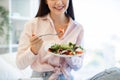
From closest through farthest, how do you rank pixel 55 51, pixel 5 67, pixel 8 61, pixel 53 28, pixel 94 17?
pixel 55 51
pixel 53 28
pixel 5 67
pixel 8 61
pixel 94 17

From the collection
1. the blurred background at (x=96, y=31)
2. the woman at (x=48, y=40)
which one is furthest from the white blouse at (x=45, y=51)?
the blurred background at (x=96, y=31)

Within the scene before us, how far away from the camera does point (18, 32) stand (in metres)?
3.34

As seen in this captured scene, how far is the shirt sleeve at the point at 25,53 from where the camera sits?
3.68 feet

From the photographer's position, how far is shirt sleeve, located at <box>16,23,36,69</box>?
3.68ft

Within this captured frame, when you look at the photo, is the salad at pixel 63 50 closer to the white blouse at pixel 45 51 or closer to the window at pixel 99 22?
the white blouse at pixel 45 51

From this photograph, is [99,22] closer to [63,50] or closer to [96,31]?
[96,31]

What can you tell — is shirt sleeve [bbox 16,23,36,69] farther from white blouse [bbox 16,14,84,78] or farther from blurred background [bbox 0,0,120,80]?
blurred background [bbox 0,0,120,80]

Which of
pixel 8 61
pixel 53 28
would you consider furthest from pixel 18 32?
pixel 53 28

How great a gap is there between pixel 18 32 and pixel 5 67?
1.62 m

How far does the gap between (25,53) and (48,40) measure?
160mm

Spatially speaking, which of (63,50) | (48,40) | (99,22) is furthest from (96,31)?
(63,50)

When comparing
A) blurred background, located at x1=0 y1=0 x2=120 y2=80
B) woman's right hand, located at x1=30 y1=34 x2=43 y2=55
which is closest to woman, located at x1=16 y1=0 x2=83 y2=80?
woman's right hand, located at x1=30 y1=34 x2=43 y2=55

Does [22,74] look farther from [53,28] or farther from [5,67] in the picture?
[53,28]

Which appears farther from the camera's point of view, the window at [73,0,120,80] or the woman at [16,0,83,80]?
the window at [73,0,120,80]
